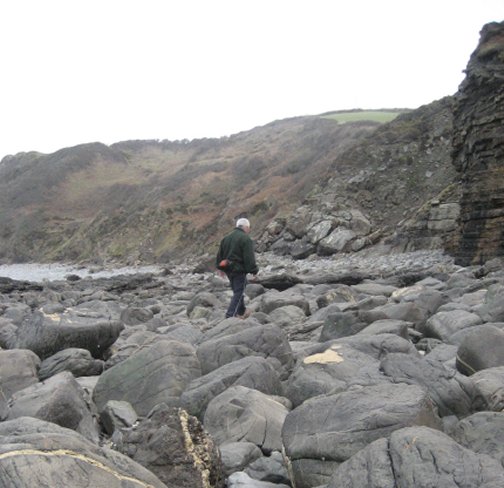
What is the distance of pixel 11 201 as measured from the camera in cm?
7775

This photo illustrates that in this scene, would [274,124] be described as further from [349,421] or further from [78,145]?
[349,421]

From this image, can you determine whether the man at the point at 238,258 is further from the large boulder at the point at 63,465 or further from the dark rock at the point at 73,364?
the large boulder at the point at 63,465

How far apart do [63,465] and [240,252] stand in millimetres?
7226

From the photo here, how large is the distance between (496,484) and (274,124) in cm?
9406

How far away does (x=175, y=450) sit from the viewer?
3.41 meters

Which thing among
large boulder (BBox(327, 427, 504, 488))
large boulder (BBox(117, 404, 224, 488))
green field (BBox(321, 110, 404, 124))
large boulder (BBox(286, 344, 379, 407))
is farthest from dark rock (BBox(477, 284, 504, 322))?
green field (BBox(321, 110, 404, 124))

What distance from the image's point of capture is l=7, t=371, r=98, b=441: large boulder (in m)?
4.60

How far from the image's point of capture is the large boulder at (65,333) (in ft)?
23.0

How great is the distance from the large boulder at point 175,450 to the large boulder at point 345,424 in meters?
0.48

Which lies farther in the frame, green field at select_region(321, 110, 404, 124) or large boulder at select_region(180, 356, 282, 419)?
green field at select_region(321, 110, 404, 124)

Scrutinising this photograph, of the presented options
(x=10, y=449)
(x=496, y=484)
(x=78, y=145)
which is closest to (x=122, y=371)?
(x=10, y=449)

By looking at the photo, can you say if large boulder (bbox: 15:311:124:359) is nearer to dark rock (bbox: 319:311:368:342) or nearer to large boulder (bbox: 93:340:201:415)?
large boulder (bbox: 93:340:201:415)

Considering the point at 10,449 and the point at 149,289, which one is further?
the point at 149,289

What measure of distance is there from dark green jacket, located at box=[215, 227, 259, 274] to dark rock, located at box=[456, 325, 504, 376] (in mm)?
4643
